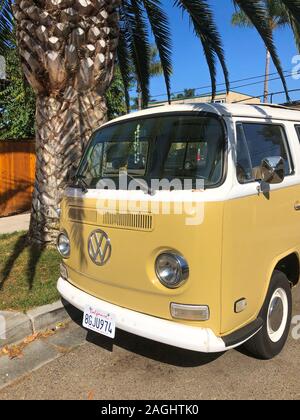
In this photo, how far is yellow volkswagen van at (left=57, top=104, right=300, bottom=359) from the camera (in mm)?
2877

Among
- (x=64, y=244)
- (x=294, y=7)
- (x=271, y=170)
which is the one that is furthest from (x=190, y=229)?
(x=294, y=7)

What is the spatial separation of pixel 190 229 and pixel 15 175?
28.2 ft

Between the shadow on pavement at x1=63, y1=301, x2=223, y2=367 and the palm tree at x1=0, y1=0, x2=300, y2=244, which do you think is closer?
the shadow on pavement at x1=63, y1=301, x2=223, y2=367

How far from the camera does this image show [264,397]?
3080mm

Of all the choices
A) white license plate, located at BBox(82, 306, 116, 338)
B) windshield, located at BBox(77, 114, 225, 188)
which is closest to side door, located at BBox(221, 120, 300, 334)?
windshield, located at BBox(77, 114, 225, 188)

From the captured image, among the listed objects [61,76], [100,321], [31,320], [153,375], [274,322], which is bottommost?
[153,375]

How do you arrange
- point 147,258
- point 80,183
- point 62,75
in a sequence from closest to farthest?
point 147,258
point 80,183
point 62,75

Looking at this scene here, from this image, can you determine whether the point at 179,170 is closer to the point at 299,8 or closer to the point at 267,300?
the point at 267,300

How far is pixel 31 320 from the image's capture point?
403 cm

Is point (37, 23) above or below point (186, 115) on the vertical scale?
above

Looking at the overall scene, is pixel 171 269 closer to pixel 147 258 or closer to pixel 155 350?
pixel 147 258

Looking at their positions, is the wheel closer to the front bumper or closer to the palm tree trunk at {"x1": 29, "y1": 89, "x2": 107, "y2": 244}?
the front bumper
